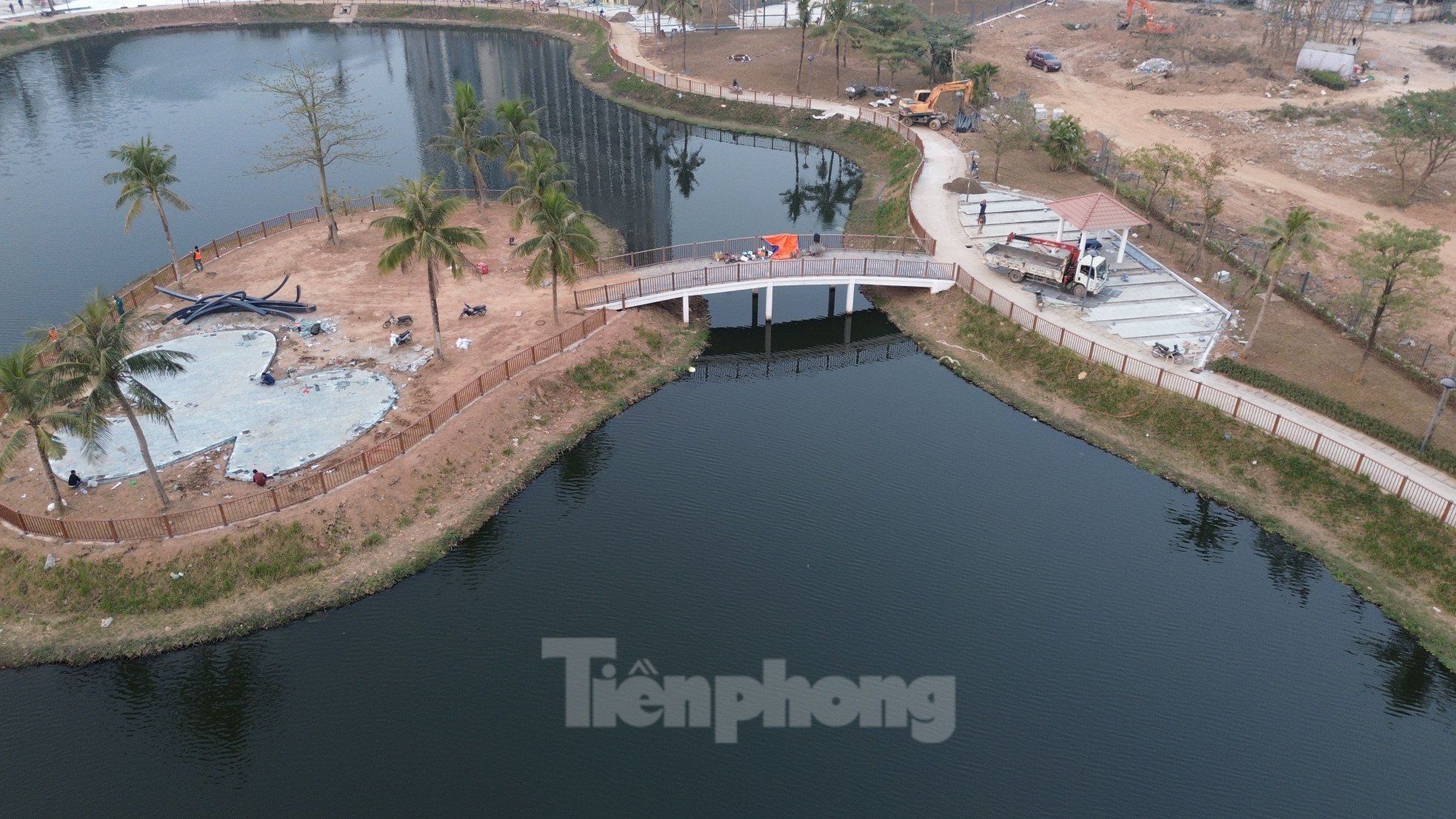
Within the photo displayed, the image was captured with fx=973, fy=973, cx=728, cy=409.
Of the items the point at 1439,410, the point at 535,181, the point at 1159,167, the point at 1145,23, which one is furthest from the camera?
the point at 1145,23

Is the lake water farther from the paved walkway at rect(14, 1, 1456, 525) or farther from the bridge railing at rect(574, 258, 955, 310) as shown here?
the bridge railing at rect(574, 258, 955, 310)

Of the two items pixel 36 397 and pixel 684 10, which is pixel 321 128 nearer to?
pixel 36 397

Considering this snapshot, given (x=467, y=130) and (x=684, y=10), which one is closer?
(x=467, y=130)

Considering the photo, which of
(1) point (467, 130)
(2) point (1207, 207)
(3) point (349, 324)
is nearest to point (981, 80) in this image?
(2) point (1207, 207)

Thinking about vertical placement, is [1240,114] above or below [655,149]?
above

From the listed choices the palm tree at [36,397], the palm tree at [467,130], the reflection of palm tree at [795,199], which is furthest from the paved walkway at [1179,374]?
the palm tree at [36,397]

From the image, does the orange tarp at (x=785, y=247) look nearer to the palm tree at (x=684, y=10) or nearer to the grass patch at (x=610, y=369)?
the grass patch at (x=610, y=369)

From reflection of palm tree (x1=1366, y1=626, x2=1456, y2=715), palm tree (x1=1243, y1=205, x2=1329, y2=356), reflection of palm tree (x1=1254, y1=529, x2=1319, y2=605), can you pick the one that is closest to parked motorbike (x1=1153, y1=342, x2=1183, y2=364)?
palm tree (x1=1243, y1=205, x2=1329, y2=356)
